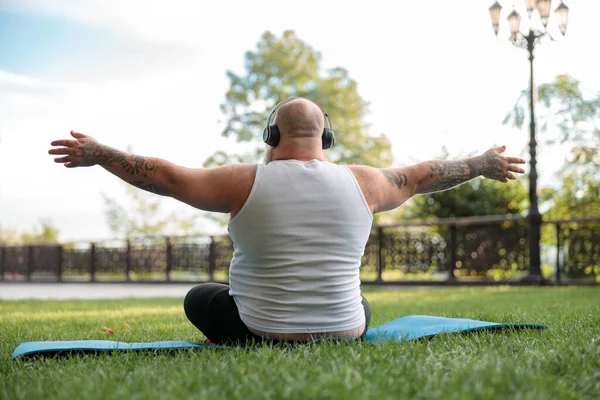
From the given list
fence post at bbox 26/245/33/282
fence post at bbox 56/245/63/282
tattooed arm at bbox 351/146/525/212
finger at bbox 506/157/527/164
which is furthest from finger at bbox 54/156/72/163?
fence post at bbox 26/245/33/282

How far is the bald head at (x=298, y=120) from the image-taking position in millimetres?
2775

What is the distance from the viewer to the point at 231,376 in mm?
2066

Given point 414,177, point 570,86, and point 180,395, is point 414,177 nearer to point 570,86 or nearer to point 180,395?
point 180,395

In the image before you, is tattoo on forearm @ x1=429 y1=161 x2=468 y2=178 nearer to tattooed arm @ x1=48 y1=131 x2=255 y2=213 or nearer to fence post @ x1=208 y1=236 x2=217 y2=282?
tattooed arm @ x1=48 y1=131 x2=255 y2=213

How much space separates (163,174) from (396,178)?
1116mm

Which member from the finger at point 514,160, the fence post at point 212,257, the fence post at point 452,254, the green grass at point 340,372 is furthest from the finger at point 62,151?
the fence post at point 212,257

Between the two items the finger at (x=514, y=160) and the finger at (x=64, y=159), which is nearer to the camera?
the finger at (x=64, y=159)

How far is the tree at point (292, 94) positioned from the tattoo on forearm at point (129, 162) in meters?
23.0

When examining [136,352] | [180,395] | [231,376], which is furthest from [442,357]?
[136,352]

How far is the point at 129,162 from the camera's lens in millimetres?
2609

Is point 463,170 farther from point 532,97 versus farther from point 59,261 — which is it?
point 59,261

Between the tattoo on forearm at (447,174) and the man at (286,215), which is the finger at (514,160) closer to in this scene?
the tattoo on forearm at (447,174)

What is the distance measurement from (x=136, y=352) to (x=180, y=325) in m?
2.11

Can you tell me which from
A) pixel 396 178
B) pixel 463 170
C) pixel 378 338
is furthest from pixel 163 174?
pixel 463 170
